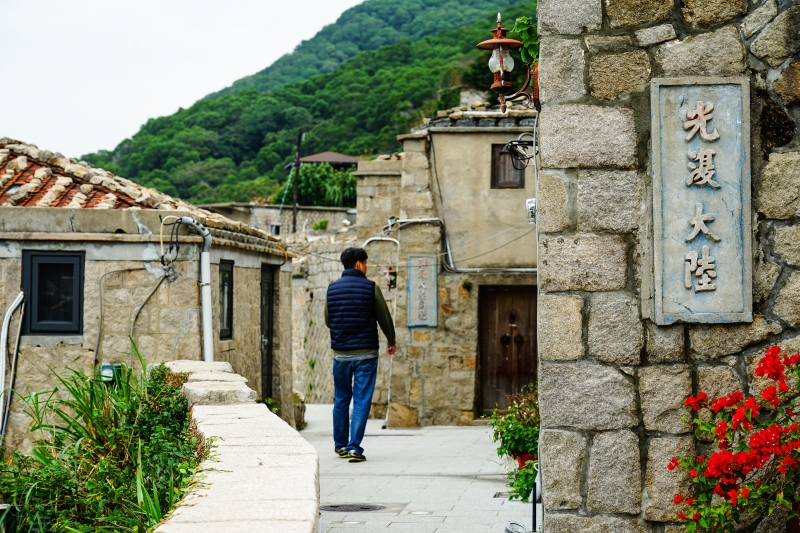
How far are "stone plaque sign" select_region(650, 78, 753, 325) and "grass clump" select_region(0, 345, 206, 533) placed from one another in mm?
2107

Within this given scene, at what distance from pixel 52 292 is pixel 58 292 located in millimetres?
57

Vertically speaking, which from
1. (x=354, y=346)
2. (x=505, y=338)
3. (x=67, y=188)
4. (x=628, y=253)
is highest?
(x=67, y=188)

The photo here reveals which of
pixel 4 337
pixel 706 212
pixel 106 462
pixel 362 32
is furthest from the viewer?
pixel 362 32

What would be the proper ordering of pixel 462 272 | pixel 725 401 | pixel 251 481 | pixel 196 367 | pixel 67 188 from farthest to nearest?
pixel 462 272 → pixel 67 188 → pixel 196 367 → pixel 725 401 → pixel 251 481

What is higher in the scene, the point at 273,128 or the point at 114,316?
the point at 273,128

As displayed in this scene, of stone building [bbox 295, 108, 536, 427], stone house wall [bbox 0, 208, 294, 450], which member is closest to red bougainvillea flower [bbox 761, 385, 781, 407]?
stone house wall [bbox 0, 208, 294, 450]

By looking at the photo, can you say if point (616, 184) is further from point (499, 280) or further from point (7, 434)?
point (499, 280)

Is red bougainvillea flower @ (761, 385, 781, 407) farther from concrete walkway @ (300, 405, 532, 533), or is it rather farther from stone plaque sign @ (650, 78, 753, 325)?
concrete walkway @ (300, 405, 532, 533)

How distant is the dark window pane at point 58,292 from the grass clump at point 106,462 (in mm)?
2754

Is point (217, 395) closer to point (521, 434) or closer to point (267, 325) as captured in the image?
point (521, 434)

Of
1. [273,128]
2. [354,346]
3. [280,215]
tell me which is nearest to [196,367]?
[354,346]

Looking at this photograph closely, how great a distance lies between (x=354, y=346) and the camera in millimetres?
7809

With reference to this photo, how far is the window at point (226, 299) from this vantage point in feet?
30.9

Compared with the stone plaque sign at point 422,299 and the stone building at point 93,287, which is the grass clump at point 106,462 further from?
A: the stone plaque sign at point 422,299
